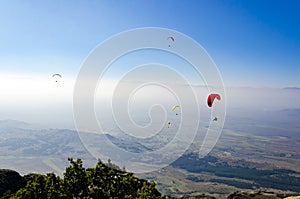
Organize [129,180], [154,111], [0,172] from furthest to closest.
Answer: [0,172] < [154,111] < [129,180]

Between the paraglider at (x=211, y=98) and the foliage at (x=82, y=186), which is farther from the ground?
the paraglider at (x=211, y=98)

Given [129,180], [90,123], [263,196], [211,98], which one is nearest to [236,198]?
[263,196]

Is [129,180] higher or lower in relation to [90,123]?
lower

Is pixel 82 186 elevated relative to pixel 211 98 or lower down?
lower down

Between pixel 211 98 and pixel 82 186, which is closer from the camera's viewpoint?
pixel 82 186

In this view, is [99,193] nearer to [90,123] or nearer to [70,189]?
[70,189]

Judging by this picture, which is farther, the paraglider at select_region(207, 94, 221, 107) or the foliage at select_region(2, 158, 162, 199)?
the paraglider at select_region(207, 94, 221, 107)

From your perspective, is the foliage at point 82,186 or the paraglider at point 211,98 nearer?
the foliage at point 82,186

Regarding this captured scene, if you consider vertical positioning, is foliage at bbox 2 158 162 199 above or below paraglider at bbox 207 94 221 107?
below
